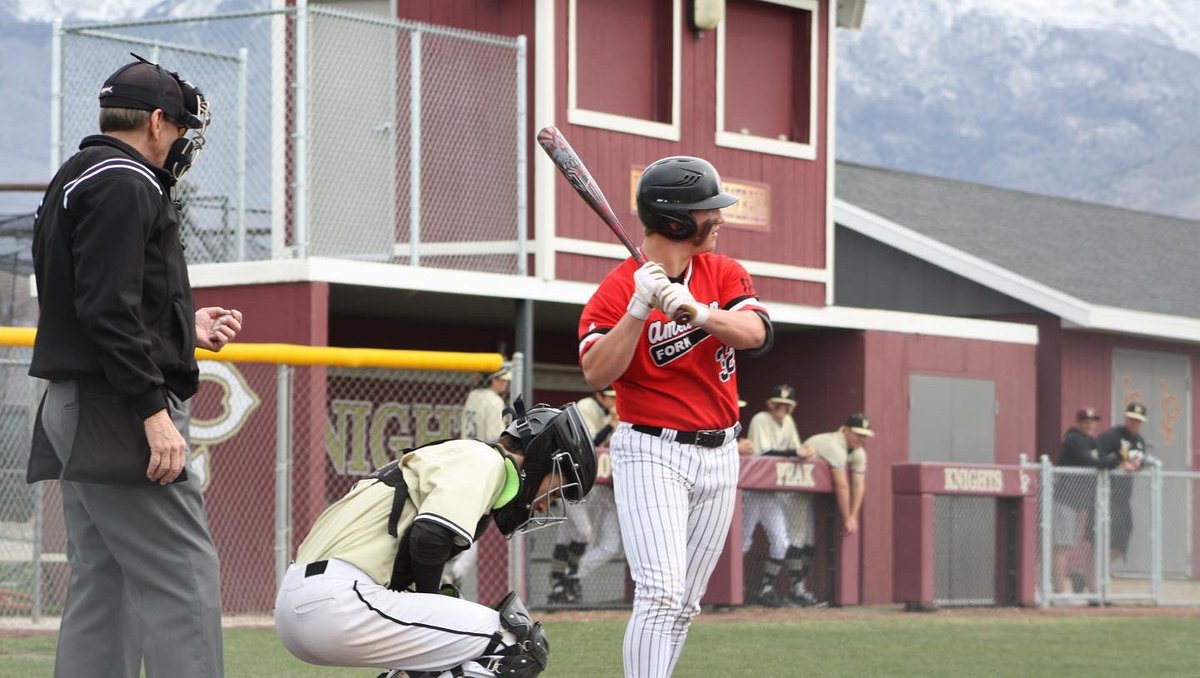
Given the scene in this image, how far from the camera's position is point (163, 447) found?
536cm

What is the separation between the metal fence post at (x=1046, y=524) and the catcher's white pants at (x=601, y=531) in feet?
13.7

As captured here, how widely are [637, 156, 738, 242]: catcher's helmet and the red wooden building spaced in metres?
7.55

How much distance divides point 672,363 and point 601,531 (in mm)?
8480

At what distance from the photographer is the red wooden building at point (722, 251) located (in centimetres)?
1559

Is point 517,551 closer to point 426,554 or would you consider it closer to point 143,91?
point 426,554

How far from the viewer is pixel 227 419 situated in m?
13.8

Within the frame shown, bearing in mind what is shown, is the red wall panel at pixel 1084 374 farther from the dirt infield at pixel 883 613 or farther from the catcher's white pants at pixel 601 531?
the catcher's white pants at pixel 601 531

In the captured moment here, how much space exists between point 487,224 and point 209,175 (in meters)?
2.33

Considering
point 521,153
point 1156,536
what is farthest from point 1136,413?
point 521,153

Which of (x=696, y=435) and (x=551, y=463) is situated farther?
(x=696, y=435)

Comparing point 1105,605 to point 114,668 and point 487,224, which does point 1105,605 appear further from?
point 114,668

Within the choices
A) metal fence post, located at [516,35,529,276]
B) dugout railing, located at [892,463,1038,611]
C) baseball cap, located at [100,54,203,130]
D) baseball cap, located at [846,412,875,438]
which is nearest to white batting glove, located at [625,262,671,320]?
baseball cap, located at [100,54,203,130]

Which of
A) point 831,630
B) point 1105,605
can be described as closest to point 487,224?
point 831,630

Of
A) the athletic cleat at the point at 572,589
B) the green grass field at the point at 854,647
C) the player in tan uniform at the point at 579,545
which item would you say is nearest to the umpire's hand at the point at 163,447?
the green grass field at the point at 854,647
